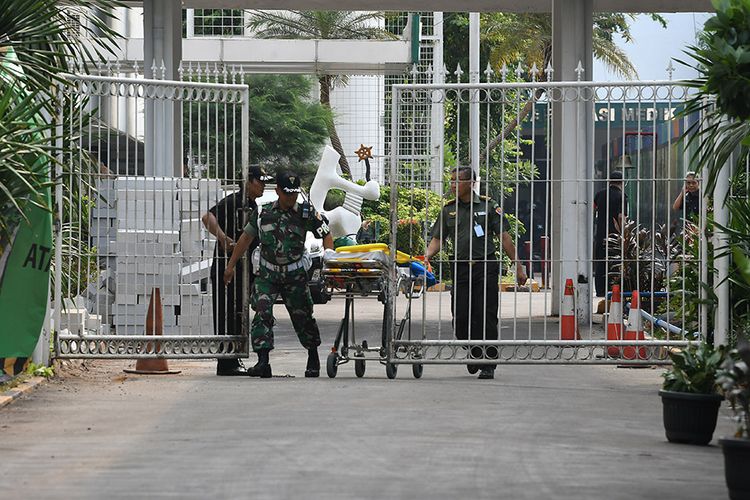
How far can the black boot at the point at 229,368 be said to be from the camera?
13.7 m

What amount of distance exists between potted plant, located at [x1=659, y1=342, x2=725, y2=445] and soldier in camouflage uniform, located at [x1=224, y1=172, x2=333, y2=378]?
14.9ft

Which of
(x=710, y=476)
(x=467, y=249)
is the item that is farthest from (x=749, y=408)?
(x=467, y=249)

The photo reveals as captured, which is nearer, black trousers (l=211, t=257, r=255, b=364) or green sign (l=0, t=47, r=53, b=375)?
green sign (l=0, t=47, r=53, b=375)

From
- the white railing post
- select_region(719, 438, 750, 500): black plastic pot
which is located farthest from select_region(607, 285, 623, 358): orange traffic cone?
select_region(719, 438, 750, 500): black plastic pot

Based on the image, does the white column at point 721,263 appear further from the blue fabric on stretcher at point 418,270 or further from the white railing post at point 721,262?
the blue fabric on stretcher at point 418,270

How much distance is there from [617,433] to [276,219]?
14.8 ft

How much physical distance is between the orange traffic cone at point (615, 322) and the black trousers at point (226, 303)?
3.52 meters

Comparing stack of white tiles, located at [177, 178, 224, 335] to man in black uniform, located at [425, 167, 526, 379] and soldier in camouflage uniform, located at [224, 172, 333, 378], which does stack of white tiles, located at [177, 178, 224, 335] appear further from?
man in black uniform, located at [425, 167, 526, 379]

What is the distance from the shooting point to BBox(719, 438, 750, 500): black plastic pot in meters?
7.37

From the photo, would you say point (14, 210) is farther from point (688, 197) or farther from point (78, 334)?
point (688, 197)

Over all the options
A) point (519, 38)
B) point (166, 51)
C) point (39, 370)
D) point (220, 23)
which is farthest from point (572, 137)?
point (220, 23)

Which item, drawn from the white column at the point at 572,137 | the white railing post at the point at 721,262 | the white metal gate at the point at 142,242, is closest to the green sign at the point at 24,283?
the white metal gate at the point at 142,242

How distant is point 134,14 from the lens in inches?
1533

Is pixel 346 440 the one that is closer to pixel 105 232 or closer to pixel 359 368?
pixel 359 368
